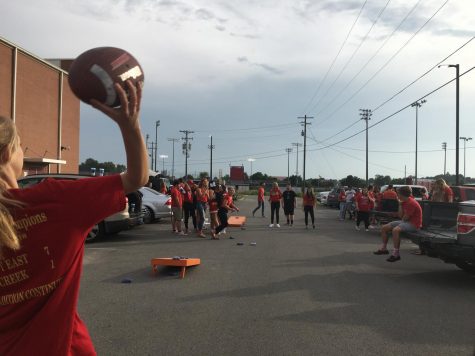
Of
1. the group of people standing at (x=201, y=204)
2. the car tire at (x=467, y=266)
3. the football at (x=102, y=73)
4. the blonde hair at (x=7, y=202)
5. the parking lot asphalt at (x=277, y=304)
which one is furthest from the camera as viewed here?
the group of people standing at (x=201, y=204)

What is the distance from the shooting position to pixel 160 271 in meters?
8.86

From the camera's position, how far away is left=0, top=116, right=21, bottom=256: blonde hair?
1.68 metres

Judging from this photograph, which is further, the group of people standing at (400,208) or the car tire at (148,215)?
the car tire at (148,215)

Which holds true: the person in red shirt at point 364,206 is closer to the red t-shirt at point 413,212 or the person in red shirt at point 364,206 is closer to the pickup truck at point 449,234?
the pickup truck at point 449,234

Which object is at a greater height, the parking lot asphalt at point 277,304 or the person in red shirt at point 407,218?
the person in red shirt at point 407,218

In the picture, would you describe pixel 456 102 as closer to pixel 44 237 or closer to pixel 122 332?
pixel 122 332

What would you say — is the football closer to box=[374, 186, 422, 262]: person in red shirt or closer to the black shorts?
box=[374, 186, 422, 262]: person in red shirt

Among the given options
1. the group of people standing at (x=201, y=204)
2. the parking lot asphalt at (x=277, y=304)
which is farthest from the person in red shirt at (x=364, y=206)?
the parking lot asphalt at (x=277, y=304)

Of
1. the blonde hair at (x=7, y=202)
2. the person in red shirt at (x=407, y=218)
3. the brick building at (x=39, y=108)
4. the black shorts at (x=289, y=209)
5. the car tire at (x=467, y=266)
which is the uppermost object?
the brick building at (x=39, y=108)

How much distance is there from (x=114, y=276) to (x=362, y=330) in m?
4.77

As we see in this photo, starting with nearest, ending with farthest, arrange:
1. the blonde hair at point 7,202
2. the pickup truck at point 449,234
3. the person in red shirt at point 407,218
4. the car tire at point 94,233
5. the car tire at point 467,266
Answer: the blonde hair at point 7,202 → the pickup truck at point 449,234 → the car tire at point 467,266 → the person in red shirt at point 407,218 → the car tire at point 94,233

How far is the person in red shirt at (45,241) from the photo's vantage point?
1.75 m

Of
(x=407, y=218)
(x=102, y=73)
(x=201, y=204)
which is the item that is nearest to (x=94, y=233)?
(x=201, y=204)

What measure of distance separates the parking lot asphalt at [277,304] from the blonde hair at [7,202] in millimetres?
3254
